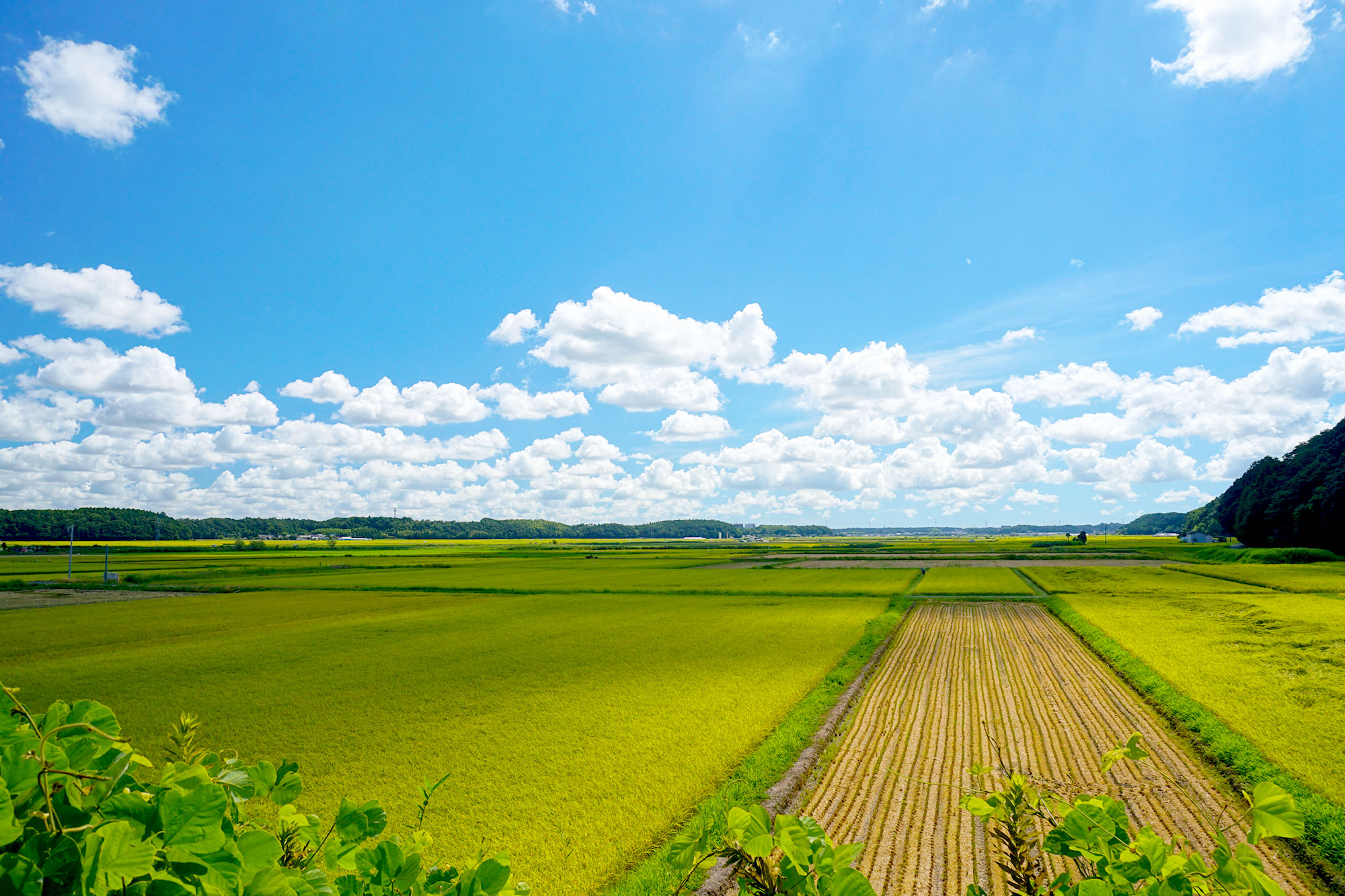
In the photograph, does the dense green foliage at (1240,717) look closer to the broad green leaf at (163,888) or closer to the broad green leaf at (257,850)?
the broad green leaf at (257,850)

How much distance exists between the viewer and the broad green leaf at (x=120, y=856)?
953mm

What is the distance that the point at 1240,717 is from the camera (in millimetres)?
14094

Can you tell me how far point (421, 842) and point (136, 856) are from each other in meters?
1.16

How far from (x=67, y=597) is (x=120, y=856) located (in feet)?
205

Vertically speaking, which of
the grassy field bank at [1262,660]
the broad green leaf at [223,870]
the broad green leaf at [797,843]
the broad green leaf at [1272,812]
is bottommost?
the grassy field bank at [1262,660]

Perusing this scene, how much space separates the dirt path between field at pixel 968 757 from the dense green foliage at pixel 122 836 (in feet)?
17.8

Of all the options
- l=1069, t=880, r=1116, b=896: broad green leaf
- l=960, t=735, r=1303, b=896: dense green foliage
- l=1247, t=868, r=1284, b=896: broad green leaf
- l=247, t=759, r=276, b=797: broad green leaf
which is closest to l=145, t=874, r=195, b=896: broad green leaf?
l=247, t=759, r=276, b=797: broad green leaf

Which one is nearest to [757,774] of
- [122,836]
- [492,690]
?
[492,690]

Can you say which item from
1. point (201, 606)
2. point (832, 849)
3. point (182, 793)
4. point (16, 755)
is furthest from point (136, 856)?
point (201, 606)

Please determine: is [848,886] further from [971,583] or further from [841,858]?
[971,583]

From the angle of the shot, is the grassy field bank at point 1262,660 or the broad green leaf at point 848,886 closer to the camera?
the broad green leaf at point 848,886

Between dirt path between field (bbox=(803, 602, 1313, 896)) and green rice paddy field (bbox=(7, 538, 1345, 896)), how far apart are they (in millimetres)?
1444

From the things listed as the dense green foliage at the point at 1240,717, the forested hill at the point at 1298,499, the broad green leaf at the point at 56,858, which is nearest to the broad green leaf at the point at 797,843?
the broad green leaf at the point at 56,858

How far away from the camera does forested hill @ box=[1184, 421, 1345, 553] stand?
218 ft
